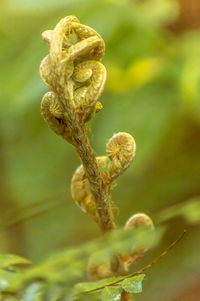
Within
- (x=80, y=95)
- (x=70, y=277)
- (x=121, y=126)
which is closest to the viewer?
(x=80, y=95)

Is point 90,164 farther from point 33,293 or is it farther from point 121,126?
point 121,126

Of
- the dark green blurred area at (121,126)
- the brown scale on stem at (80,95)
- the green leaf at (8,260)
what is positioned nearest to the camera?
the brown scale on stem at (80,95)

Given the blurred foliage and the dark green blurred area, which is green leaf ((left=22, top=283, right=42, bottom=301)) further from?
the dark green blurred area

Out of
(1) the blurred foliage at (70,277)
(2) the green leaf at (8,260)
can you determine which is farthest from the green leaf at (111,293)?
(2) the green leaf at (8,260)

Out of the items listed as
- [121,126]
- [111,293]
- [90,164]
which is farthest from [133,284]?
[121,126]

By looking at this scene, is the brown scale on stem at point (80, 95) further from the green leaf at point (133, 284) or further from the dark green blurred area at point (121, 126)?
the dark green blurred area at point (121, 126)

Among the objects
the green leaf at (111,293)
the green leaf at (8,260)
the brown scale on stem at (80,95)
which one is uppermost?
the brown scale on stem at (80,95)

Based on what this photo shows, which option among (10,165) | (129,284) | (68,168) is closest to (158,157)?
(68,168)
